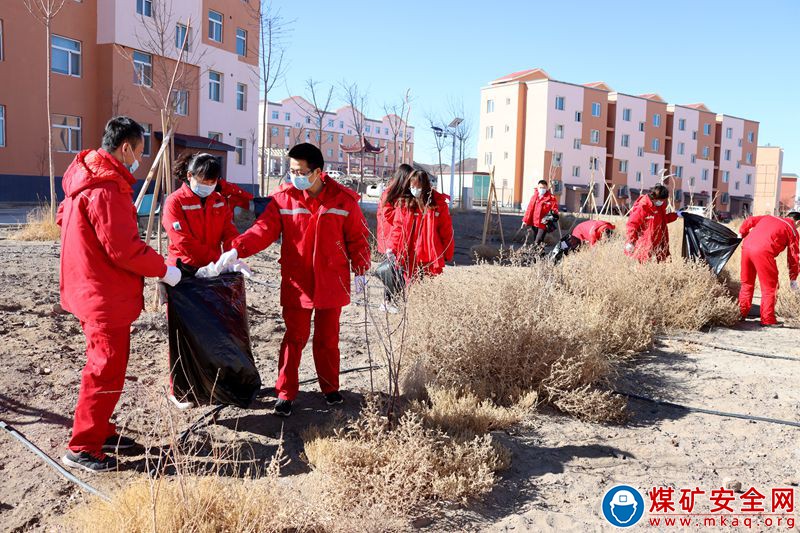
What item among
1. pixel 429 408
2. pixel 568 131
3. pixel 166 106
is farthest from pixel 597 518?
pixel 568 131

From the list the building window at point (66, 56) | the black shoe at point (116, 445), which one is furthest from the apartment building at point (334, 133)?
the black shoe at point (116, 445)

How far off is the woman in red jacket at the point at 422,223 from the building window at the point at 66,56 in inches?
767

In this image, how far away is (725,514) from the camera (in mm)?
3117

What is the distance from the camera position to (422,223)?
19.4ft

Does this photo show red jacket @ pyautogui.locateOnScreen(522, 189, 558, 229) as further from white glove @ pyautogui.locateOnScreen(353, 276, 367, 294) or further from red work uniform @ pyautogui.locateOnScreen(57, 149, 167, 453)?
red work uniform @ pyautogui.locateOnScreen(57, 149, 167, 453)

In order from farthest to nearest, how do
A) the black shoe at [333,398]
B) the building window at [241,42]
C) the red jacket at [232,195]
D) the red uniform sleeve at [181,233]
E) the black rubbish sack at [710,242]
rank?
the building window at [241,42] < the black rubbish sack at [710,242] < the red jacket at [232,195] < the black shoe at [333,398] < the red uniform sleeve at [181,233]

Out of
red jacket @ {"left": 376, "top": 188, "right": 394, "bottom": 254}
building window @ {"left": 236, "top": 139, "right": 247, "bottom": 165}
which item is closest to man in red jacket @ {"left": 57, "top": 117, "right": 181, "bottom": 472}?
red jacket @ {"left": 376, "top": 188, "right": 394, "bottom": 254}

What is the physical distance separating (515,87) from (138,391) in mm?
48125

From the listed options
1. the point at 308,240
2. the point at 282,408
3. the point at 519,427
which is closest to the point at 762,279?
the point at 519,427

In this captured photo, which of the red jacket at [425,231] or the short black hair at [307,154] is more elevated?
the short black hair at [307,154]

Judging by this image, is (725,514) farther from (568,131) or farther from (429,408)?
(568,131)

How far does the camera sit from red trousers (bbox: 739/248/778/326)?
6961 millimetres

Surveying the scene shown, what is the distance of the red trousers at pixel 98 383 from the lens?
10.3 ft

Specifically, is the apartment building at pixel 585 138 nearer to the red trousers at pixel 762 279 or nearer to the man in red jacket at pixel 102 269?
the red trousers at pixel 762 279
